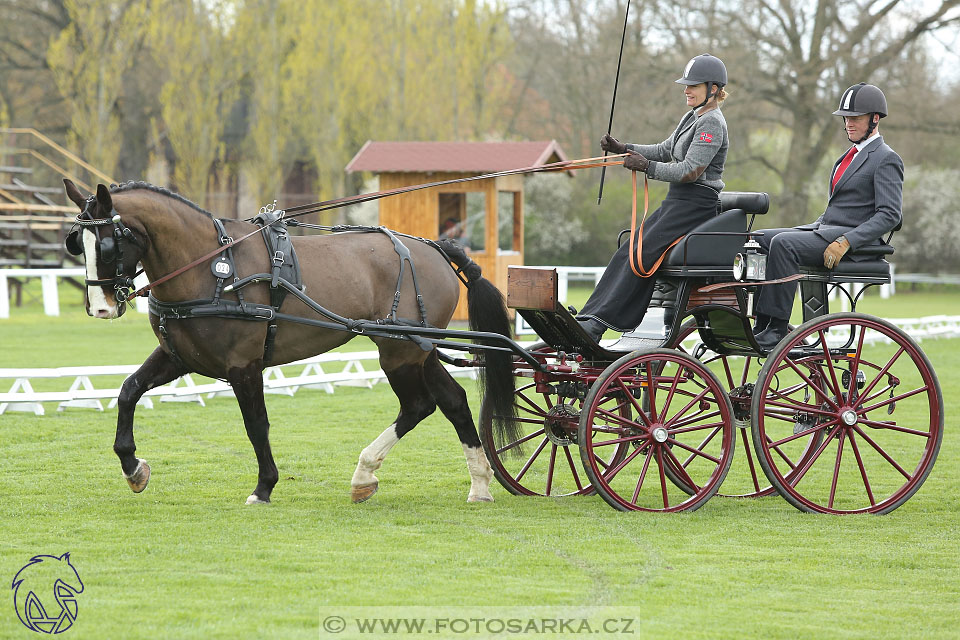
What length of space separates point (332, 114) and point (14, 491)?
25859 mm

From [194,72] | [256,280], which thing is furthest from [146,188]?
[194,72]

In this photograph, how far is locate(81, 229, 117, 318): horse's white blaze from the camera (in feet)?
19.7

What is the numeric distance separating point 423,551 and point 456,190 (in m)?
13.6

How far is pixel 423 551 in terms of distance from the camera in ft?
17.9

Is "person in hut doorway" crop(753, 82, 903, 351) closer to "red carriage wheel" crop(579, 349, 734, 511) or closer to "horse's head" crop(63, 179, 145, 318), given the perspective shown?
"red carriage wheel" crop(579, 349, 734, 511)

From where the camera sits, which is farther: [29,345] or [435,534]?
[29,345]

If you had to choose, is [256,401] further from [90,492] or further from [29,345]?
[29,345]

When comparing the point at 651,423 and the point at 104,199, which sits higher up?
the point at 104,199

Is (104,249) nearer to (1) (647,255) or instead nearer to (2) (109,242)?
(2) (109,242)

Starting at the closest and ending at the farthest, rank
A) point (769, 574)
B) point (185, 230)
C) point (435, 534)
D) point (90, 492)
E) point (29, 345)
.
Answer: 1. point (769, 574)
2. point (435, 534)
3. point (185, 230)
4. point (90, 492)
5. point (29, 345)

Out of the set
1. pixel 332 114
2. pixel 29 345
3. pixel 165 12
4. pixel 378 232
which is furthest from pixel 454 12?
pixel 378 232

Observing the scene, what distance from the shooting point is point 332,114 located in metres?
31.8

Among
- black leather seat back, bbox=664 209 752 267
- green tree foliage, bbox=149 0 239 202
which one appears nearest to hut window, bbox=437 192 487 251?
black leather seat back, bbox=664 209 752 267

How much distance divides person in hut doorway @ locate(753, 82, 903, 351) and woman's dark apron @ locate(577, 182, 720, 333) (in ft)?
1.53
